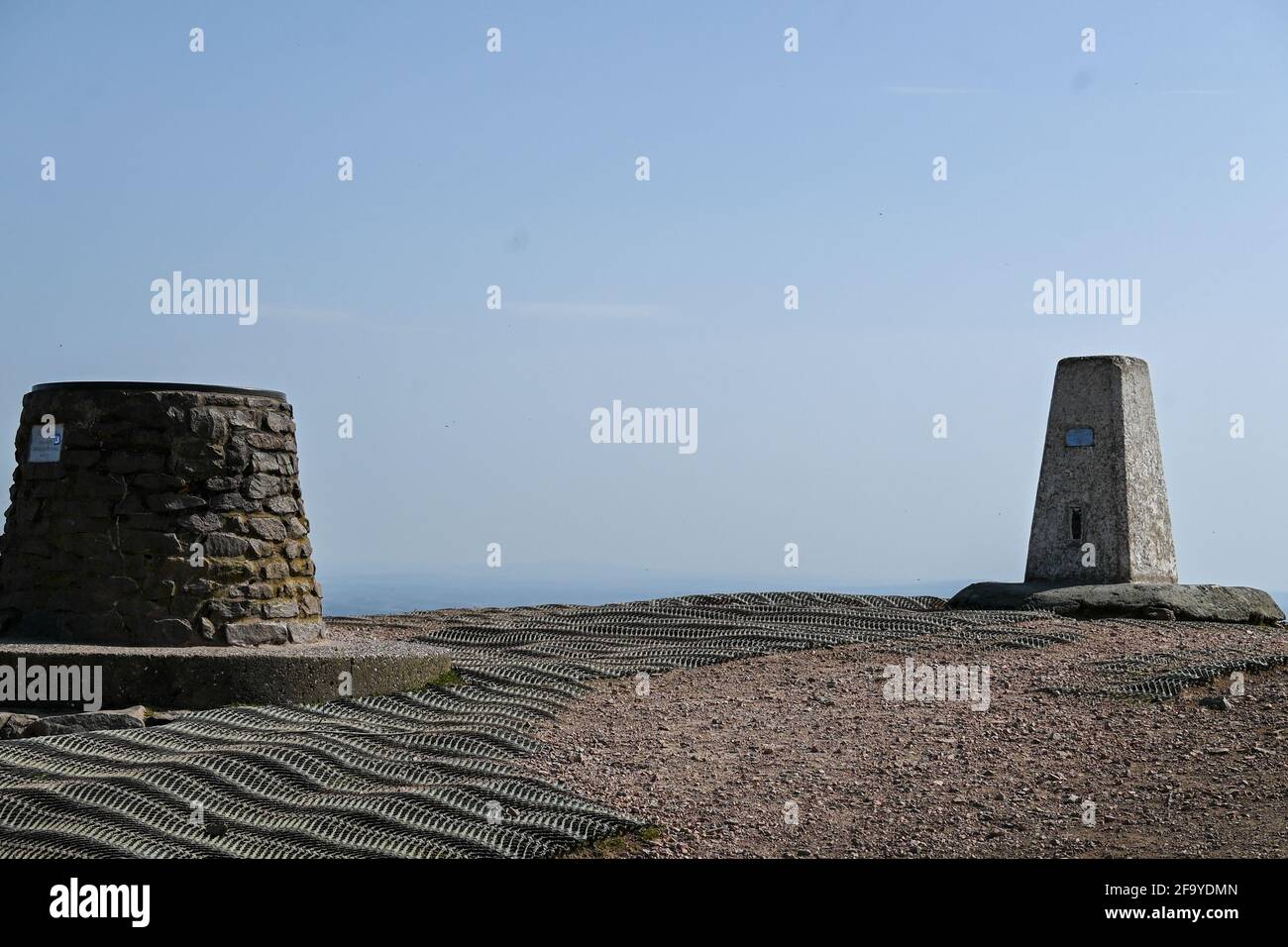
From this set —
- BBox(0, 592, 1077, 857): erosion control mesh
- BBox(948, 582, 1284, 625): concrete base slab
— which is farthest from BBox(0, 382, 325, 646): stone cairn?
BBox(948, 582, 1284, 625): concrete base slab

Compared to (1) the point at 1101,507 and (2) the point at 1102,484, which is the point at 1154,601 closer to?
(1) the point at 1101,507

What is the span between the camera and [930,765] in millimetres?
6461

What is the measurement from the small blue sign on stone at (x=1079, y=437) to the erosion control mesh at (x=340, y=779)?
2.52 m

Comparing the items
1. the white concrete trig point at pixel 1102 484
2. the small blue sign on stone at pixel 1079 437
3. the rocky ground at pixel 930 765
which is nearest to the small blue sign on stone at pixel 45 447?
the rocky ground at pixel 930 765

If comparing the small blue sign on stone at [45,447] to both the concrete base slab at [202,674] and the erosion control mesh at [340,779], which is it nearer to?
the concrete base slab at [202,674]

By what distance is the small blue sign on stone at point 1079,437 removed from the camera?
11.4 m

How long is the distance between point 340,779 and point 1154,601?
270 inches

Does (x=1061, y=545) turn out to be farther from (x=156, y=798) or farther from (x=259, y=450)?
(x=156, y=798)

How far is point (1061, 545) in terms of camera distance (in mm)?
11406

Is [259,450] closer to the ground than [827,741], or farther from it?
farther from it

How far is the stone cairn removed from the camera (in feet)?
26.0
